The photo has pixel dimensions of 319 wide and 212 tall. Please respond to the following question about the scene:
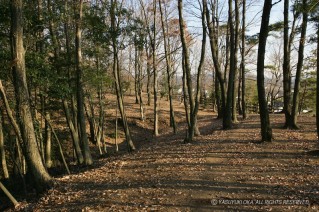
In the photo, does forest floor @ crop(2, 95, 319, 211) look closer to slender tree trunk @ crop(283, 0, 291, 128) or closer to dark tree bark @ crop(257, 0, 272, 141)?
dark tree bark @ crop(257, 0, 272, 141)

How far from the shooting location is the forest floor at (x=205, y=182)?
625 cm

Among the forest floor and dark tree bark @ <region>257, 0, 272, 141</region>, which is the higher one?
dark tree bark @ <region>257, 0, 272, 141</region>

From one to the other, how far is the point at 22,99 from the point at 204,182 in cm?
554

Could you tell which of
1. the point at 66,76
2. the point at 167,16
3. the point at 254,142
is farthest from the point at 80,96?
the point at 167,16

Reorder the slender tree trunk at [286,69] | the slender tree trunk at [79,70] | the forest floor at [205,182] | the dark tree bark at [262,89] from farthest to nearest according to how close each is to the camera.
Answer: the slender tree trunk at [286,69] → the slender tree trunk at [79,70] → the dark tree bark at [262,89] → the forest floor at [205,182]

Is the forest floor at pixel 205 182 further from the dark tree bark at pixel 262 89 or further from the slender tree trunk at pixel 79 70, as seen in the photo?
the slender tree trunk at pixel 79 70

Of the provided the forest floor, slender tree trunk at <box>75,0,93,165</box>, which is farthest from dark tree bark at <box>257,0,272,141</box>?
slender tree trunk at <box>75,0,93,165</box>

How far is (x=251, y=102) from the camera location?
147 ft

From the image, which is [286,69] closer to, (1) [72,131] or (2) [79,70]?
(2) [79,70]

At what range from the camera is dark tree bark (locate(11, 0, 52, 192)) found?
820cm

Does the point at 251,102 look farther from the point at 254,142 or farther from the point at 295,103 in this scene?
the point at 254,142

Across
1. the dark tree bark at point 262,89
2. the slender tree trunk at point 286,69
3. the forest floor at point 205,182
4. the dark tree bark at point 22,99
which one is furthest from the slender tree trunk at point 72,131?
the slender tree trunk at point 286,69

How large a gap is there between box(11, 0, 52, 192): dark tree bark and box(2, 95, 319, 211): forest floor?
1.95ft

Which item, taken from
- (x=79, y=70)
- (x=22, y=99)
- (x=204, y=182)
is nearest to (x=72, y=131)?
(x=79, y=70)
